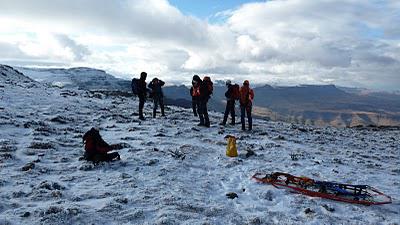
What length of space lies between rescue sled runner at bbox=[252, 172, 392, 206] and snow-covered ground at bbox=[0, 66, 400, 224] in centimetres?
29

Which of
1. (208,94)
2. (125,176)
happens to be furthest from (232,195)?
(208,94)

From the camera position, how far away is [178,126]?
898 inches

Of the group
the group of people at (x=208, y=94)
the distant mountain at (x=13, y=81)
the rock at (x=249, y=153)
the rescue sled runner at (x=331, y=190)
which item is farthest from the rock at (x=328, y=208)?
the distant mountain at (x=13, y=81)

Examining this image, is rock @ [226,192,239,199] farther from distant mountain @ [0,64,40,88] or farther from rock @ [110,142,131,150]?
distant mountain @ [0,64,40,88]

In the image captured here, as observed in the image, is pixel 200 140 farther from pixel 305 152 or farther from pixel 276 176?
pixel 276 176

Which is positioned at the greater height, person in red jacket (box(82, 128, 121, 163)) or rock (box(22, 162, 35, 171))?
person in red jacket (box(82, 128, 121, 163))

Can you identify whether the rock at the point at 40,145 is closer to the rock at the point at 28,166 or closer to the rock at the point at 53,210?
the rock at the point at 28,166

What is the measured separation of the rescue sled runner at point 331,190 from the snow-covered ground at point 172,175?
0.95 feet

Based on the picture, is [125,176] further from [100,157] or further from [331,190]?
[331,190]

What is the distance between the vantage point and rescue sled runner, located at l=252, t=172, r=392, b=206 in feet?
36.0

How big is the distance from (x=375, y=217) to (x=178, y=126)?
14425mm

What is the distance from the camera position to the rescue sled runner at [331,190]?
36.0 ft

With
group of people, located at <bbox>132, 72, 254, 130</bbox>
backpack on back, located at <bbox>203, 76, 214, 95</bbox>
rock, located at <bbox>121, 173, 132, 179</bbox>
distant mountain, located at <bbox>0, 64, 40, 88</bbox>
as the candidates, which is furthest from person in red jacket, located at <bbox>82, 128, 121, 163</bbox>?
distant mountain, located at <bbox>0, 64, 40, 88</bbox>

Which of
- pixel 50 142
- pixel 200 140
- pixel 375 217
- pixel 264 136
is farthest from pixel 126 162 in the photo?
pixel 264 136
